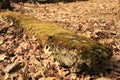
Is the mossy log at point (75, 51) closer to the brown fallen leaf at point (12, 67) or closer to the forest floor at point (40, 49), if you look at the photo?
the forest floor at point (40, 49)

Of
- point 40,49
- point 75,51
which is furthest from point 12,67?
point 75,51

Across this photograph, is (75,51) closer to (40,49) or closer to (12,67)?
(40,49)

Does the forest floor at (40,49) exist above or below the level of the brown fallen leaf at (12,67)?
above

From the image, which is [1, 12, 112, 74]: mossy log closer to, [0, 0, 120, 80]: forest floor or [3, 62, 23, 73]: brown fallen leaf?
[0, 0, 120, 80]: forest floor

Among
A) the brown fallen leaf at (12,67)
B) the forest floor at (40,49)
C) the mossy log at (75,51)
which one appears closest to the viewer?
the mossy log at (75,51)

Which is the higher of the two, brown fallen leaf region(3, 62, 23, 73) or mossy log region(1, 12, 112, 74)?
mossy log region(1, 12, 112, 74)

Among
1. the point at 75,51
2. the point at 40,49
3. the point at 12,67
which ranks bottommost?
the point at 12,67

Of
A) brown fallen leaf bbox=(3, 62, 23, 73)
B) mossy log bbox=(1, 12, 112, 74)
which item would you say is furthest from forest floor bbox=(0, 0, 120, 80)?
mossy log bbox=(1, 12, 112, 74)

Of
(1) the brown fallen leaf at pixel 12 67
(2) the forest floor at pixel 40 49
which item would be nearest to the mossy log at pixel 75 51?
(2) the forest floor at pixel 40 49

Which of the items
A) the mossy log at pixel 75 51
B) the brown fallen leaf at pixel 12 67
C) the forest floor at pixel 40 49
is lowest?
the brown fallen leaf at pixel 12 67
